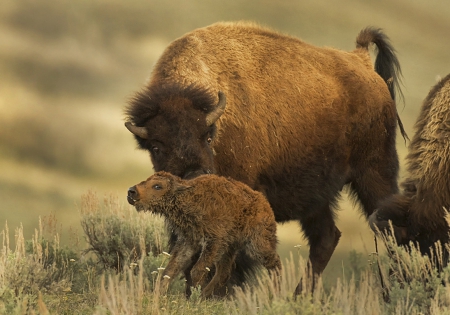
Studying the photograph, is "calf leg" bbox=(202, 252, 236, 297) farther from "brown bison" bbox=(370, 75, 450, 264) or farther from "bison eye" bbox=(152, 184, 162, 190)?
"brown bison" bbox=(370, 75, 450, 264)

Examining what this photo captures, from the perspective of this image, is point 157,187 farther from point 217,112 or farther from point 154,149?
point 217,112

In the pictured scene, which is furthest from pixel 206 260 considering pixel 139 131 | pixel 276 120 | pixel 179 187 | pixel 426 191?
pixel 276 120

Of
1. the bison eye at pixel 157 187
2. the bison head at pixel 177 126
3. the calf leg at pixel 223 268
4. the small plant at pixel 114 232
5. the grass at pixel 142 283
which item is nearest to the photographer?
the grass at pixel 142 283

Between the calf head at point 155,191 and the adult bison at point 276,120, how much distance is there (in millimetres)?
364

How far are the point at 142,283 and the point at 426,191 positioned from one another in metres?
2.57

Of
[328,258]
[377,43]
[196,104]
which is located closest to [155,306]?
[196,104]

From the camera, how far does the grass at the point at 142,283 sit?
15.3ft

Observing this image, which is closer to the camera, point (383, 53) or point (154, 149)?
point (154, 149)

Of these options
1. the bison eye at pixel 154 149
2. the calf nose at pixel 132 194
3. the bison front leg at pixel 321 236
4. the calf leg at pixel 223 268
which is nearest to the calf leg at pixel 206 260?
the calf leg at pixel 223 268

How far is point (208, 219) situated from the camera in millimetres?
5785

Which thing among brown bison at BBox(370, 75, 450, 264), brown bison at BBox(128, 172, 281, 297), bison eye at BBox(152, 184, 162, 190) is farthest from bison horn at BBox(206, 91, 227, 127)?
brown bison at BBox(370, 75, 450, 264)

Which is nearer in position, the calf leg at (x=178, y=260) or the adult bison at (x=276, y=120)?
the calf leg at (x=178, y=260)

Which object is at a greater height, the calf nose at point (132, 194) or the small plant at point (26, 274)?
the calf nose at point (132, 194)

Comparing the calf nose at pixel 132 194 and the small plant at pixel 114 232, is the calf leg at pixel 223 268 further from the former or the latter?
the small plant at pixel 114 232
